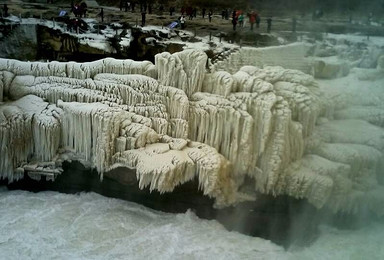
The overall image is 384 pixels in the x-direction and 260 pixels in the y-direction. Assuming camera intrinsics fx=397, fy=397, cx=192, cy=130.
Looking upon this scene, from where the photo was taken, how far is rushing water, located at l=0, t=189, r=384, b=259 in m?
6.21

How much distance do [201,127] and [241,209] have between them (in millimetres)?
1634

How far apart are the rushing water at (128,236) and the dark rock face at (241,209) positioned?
17 centimetres

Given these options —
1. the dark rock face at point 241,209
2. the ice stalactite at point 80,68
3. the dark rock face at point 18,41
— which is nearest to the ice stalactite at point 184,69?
the ice stalactite at point 80,68

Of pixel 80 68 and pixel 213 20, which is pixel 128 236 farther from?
pixel 213 20

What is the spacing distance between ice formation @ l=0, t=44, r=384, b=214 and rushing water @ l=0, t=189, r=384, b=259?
1.98 ft

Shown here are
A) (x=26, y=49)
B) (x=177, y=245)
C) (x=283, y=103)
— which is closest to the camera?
(x=177, y=245)

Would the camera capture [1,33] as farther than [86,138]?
Yes

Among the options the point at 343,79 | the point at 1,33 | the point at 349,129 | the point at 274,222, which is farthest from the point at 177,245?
the point at 1,33

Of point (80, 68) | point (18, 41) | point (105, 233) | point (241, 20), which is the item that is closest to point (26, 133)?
point (80, 68)

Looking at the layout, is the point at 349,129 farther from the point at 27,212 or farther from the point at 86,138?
the point at 27,212

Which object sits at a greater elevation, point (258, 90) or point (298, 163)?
point (258, 90)

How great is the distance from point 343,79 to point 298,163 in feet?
6.37

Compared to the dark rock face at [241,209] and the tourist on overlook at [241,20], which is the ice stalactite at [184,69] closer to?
the dark rock face at [241,209]

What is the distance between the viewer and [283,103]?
689cm
